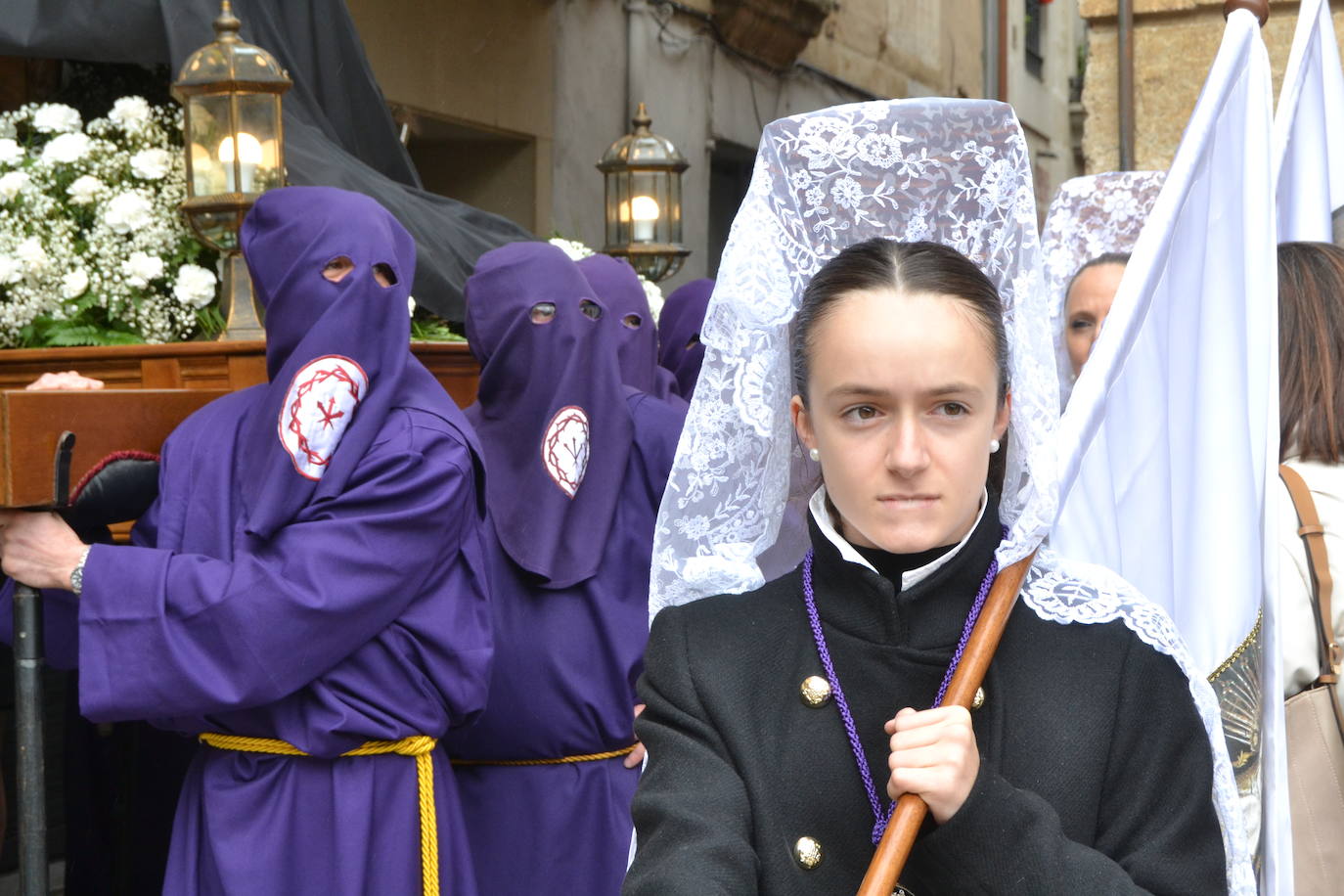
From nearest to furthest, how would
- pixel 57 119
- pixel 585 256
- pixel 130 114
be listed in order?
pixel 57 119
pixel 130 114
pixel 585 256

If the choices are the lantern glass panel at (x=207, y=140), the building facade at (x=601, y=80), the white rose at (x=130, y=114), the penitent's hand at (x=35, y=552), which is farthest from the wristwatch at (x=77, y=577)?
the building facade at (x=601, y=80)

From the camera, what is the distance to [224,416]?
11.2ft

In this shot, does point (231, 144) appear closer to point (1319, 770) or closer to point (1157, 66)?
point (1319, 770)

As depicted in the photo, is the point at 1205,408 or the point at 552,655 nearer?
the point at 1205,408

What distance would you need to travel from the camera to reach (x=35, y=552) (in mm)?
3100

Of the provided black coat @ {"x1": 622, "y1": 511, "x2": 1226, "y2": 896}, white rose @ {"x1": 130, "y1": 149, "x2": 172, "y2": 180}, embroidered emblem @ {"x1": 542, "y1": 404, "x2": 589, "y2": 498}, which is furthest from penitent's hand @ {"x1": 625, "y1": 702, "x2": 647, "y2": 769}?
black coat @ {"x1": 622, "y1": 511, "x2": 1226, "y2": 896}

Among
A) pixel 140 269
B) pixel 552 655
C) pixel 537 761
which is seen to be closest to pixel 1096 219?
pixel 552 655

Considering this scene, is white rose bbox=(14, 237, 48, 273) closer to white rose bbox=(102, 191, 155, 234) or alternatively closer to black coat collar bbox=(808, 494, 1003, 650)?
white rose bbox=(102, 191, 155, 234)

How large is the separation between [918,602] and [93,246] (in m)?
3.27

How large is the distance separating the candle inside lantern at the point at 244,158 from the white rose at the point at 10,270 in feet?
1.87

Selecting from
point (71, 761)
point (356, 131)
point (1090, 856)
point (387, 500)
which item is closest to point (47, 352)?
point (71, 761)

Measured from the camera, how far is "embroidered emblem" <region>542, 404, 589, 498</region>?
13.0 ft

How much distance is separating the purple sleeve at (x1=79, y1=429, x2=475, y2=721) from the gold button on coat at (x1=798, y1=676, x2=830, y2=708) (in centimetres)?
153

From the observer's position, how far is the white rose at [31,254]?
434 centimetres
